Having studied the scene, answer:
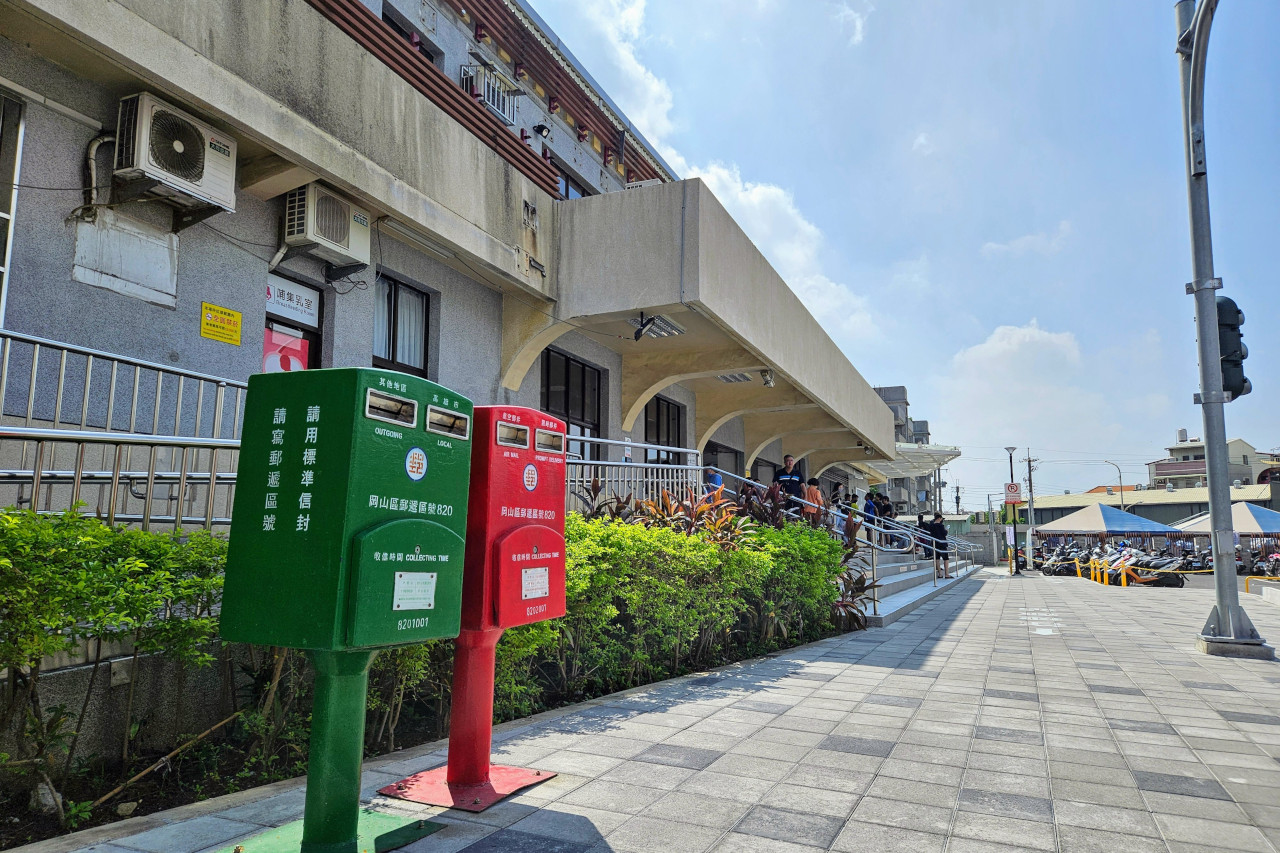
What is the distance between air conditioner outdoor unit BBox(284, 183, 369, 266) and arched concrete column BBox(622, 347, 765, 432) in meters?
6.46

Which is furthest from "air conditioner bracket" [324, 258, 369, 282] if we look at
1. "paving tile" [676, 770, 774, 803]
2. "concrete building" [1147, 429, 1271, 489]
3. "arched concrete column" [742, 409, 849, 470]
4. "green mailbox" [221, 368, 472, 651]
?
"concrete building" [1147, 429, 1271, 489]

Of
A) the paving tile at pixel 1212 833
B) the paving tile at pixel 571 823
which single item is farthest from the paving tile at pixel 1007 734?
the paving tile at pixel 571 823

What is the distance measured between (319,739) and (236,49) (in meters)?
5.90

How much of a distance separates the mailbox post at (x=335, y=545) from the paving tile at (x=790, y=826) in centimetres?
136

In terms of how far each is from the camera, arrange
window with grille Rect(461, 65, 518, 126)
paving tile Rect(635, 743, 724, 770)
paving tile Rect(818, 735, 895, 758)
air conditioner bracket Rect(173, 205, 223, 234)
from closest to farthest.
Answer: paving tile Rect(635, 743, 724, 770) → paving tile Rect(818, 735, 895, 758) → air conditioner bracket Rect(173, 205, 223, 234) → window with grille Rect(461, 65, 518, 126)

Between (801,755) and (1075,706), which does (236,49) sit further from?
(1075,706)

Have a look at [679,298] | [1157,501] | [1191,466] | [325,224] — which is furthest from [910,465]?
[1191,466]

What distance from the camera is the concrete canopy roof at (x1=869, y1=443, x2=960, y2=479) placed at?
33625 mm

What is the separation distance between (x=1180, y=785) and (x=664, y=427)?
12950 mm

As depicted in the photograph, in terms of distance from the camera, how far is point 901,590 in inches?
579

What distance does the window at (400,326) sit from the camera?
9148mm

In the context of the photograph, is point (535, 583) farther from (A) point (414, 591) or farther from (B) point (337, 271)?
(B) point (337, 271)

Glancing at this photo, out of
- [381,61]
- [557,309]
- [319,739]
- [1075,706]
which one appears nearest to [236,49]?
[381,61]

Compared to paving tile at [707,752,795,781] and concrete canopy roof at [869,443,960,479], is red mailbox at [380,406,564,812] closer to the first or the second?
paving tile at [707,752,795,781]
